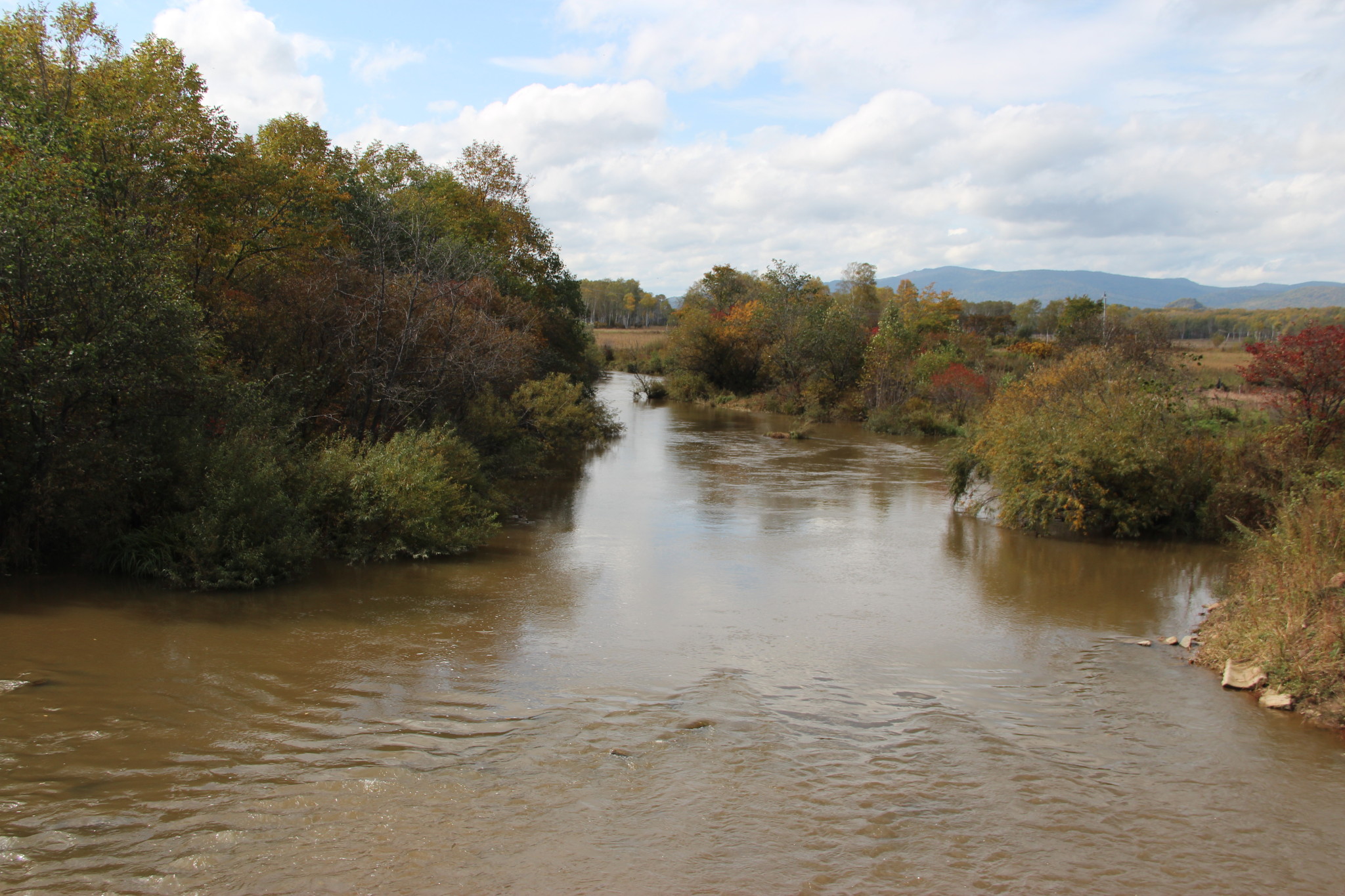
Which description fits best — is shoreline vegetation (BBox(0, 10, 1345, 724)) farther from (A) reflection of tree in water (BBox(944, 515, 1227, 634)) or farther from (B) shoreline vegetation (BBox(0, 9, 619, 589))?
(A) reflection of tree in water (BBox(944, 515, 1227, 634))

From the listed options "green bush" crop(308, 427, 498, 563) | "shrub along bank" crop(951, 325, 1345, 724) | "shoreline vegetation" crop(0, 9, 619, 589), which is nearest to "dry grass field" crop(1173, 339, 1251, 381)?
"shrub along bank" crop(951, 325, 1345, 724)

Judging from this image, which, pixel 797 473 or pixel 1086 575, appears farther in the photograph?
pixel 797 473

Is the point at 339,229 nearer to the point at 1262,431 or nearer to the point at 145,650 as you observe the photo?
the point at 145,650

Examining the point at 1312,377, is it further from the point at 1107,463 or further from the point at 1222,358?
the point at 1222,358

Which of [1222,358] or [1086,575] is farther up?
[1222,358]

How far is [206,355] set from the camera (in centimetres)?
Answer: 1384

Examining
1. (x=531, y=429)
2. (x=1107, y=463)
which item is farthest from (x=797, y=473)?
(x=1107, y=463)

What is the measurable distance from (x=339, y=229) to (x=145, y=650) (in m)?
15.6

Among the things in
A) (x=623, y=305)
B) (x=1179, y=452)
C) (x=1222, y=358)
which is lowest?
(x=1179, y=452)

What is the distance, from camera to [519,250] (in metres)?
34.5

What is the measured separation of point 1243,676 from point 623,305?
142 m

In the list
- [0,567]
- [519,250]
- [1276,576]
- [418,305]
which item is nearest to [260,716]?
[0,567]

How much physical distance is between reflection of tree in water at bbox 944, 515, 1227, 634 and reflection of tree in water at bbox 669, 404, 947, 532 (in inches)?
140

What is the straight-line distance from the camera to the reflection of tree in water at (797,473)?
1986cm
